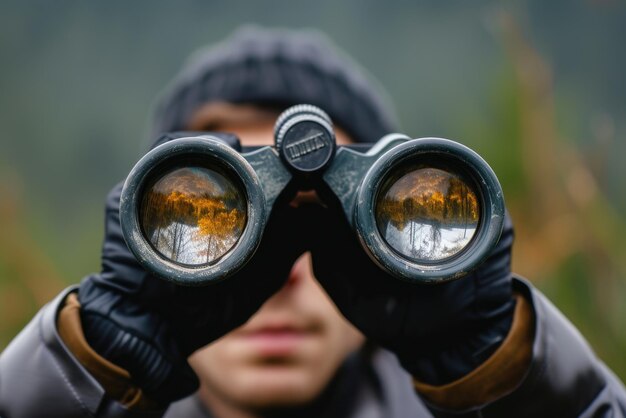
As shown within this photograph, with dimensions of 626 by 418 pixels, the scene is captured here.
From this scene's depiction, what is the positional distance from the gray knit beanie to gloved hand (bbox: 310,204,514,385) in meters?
0.51

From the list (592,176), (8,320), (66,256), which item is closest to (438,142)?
(592,176)

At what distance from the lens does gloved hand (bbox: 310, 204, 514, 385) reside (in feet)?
3.08

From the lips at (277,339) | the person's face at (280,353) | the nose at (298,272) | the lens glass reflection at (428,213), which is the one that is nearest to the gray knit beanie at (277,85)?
the person's face at (280,353)

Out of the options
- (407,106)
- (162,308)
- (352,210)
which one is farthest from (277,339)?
(407,106)

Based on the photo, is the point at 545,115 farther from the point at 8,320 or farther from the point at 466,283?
the point at 8,320

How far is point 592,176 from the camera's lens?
1.82 meters

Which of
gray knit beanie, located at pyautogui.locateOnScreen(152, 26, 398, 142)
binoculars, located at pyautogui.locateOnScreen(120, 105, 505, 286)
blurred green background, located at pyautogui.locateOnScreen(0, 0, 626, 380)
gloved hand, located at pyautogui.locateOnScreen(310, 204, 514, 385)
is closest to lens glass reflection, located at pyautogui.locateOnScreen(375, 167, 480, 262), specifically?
binoculars, located at pyautogui.locateOnScreen(120, 105, 505, 286)

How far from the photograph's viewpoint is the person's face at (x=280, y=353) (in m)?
1.20

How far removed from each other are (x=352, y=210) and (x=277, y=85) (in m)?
0.62

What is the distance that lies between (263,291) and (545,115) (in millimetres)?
1220

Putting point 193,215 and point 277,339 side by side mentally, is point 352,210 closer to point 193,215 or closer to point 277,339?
point 193,215

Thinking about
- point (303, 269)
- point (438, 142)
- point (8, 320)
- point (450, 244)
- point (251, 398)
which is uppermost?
point (438, 142)

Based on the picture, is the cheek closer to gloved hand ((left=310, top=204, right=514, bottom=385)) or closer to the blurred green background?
gloved hand ((left=310, top=204, right=514, bottom=385))

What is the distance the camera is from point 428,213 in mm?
817
